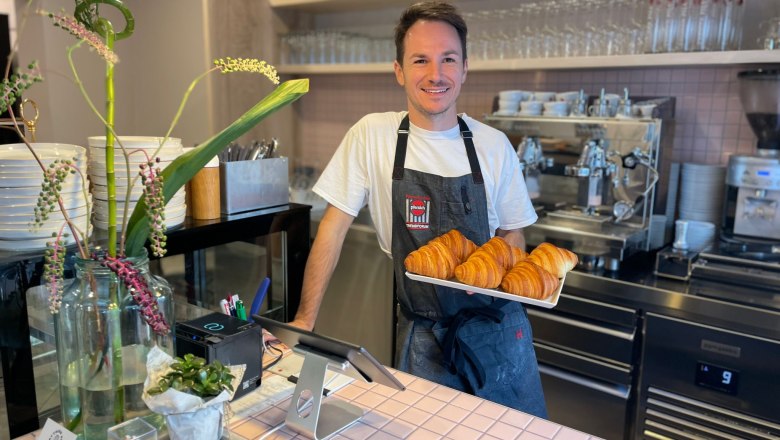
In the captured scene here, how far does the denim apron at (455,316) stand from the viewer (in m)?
1.75

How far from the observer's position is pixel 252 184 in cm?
165

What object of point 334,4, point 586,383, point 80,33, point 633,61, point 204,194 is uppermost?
point 334,4

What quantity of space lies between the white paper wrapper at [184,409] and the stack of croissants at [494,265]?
60cm

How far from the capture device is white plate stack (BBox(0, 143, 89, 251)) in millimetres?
1129

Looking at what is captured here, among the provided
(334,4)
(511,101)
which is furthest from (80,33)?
(334,4)

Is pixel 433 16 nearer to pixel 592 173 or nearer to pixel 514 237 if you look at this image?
pixel 514 237

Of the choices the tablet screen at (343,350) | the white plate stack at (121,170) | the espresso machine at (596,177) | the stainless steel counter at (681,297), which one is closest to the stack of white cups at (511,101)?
the espresso machine at (596,177)

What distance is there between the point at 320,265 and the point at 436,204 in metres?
0.39

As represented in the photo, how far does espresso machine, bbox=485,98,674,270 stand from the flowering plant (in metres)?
1.73

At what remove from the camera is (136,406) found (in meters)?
1.03

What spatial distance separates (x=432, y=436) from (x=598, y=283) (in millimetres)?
1409

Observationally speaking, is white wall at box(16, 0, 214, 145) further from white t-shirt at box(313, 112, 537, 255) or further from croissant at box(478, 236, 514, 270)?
croissant at box(478, 236, 514, 270)

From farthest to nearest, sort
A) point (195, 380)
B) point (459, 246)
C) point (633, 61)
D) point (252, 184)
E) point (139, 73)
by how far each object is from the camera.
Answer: point (139, 73) < point (633, 61) < point (252, 184) < point (459, 246) < point (195, 380)

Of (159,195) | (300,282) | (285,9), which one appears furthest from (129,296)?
(285,9)
